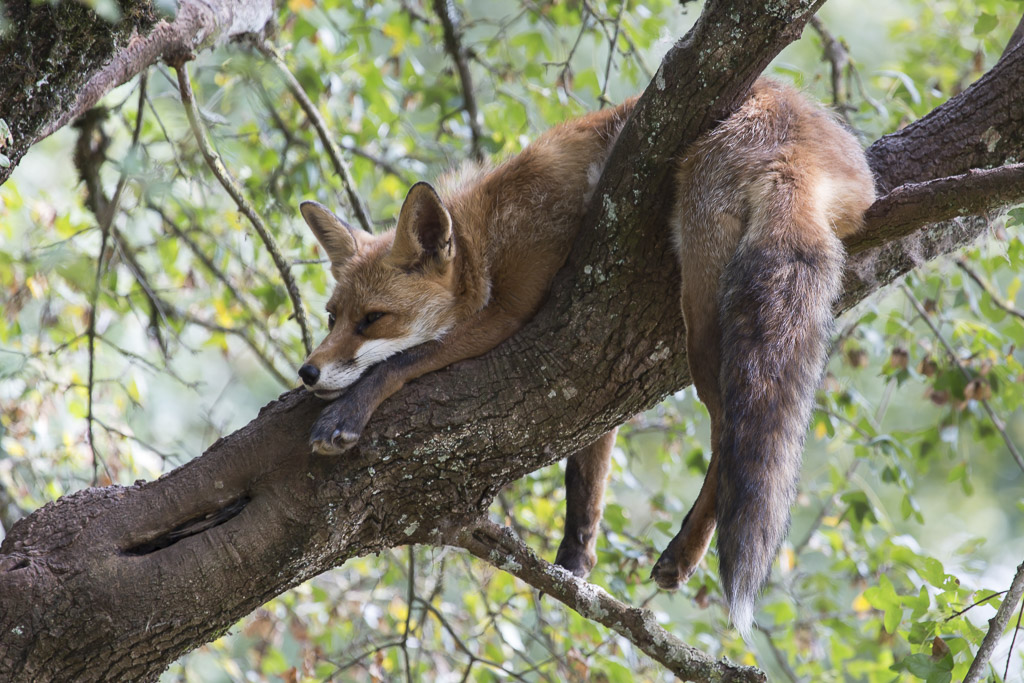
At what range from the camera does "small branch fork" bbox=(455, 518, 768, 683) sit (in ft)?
12.0

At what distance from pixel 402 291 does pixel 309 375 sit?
85 cm

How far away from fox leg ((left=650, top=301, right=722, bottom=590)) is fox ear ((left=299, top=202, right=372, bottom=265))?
2.25 m

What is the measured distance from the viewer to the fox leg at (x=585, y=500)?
4.76m

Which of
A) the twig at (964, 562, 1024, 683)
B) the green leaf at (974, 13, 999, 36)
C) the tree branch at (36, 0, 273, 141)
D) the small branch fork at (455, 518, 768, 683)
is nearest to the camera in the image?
the twig at (964, 562, 1024, 683)

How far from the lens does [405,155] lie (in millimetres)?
7312

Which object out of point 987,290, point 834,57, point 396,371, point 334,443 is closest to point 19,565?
point 334,443

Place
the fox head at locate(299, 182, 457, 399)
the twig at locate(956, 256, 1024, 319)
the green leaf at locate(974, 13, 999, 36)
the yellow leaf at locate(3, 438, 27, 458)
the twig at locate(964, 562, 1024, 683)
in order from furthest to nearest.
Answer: the yellow leaf at locate(3, 438, 27, 458)
the twig at locate(956, 256, 1024, 319)
the green leaf at locate(974, 13, 999, 36)
the fox head at locate(299, 182, 457, 399)
the twig at locate(964, 562, 1024, 683)

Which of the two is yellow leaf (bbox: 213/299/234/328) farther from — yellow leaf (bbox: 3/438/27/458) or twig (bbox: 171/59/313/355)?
twig (bbox: 171/59/313/355)

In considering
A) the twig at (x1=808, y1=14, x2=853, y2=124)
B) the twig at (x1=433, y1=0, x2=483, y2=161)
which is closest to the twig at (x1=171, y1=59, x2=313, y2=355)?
the twig at (x1=433, y1=0, x2=483, y2=161)

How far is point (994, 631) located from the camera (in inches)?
115

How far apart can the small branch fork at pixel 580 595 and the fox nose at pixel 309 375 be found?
0.98 m

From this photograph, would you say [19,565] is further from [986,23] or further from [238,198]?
[986,23]

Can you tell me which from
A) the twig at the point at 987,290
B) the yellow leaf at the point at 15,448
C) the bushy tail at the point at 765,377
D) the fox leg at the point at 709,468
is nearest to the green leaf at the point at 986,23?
the twig at the point at 987,290

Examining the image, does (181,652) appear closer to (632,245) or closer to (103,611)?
(103,611)
